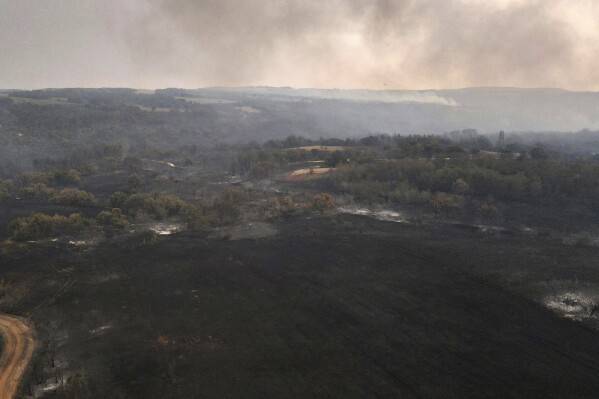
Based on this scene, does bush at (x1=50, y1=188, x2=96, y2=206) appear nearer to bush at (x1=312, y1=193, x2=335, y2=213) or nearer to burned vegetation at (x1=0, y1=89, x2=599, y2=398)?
burned vegetation at (x1=0, y1=89, x2=599, y2=398)

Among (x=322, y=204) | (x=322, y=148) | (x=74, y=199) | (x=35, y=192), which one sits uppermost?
(x=322, y=148)

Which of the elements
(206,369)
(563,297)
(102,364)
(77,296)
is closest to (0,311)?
(77,296)

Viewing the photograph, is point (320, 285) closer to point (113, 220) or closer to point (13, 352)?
point (13, 352)

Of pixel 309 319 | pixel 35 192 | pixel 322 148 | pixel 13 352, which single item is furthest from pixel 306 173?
pixel 13 352

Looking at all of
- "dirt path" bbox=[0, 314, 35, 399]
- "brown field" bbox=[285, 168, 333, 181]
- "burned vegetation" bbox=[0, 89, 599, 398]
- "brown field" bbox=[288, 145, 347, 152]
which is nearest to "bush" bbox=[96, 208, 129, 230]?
"burned vegetation" bbox=[0, 89, 599, 398]

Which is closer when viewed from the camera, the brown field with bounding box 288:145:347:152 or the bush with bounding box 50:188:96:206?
the bush with bounding box 50:188:96:206

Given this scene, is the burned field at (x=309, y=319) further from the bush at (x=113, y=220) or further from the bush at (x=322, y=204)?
the bush at (x=322, y=204)

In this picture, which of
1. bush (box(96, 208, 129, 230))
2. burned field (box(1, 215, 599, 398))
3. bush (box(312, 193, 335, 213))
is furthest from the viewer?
bush (box(312, 193, 335, 213))
